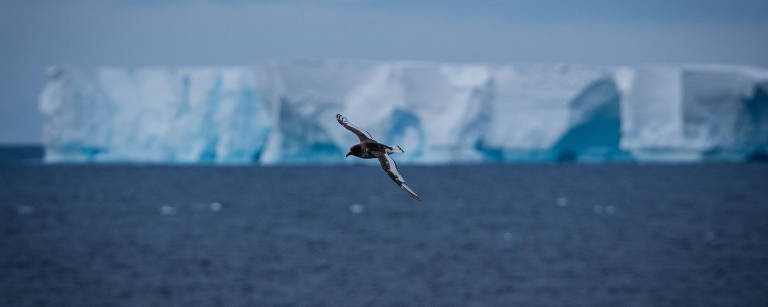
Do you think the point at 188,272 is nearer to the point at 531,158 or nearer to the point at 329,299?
the point at 329,299

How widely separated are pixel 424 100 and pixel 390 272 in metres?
21.7

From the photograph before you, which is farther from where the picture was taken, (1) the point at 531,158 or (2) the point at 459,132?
(1) the point at 531,158

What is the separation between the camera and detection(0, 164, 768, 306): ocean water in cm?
2156

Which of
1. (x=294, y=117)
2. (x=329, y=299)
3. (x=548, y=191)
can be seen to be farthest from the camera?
(x=548, y=191)

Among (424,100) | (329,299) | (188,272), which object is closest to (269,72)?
(424,100)

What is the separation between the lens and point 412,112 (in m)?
44.3

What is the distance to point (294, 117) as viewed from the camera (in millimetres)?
43031

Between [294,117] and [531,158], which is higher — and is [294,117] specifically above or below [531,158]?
above

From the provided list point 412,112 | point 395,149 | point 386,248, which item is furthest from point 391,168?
point 412,112

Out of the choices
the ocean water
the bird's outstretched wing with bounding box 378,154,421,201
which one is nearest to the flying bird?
the bird's outstretched wing with bounding box 378,154,421,201

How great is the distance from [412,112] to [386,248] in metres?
16.2

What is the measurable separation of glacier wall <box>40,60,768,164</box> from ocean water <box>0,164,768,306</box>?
8.43 feet

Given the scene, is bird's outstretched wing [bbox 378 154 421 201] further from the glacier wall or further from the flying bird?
the glacier wall

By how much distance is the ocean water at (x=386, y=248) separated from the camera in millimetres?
21562
